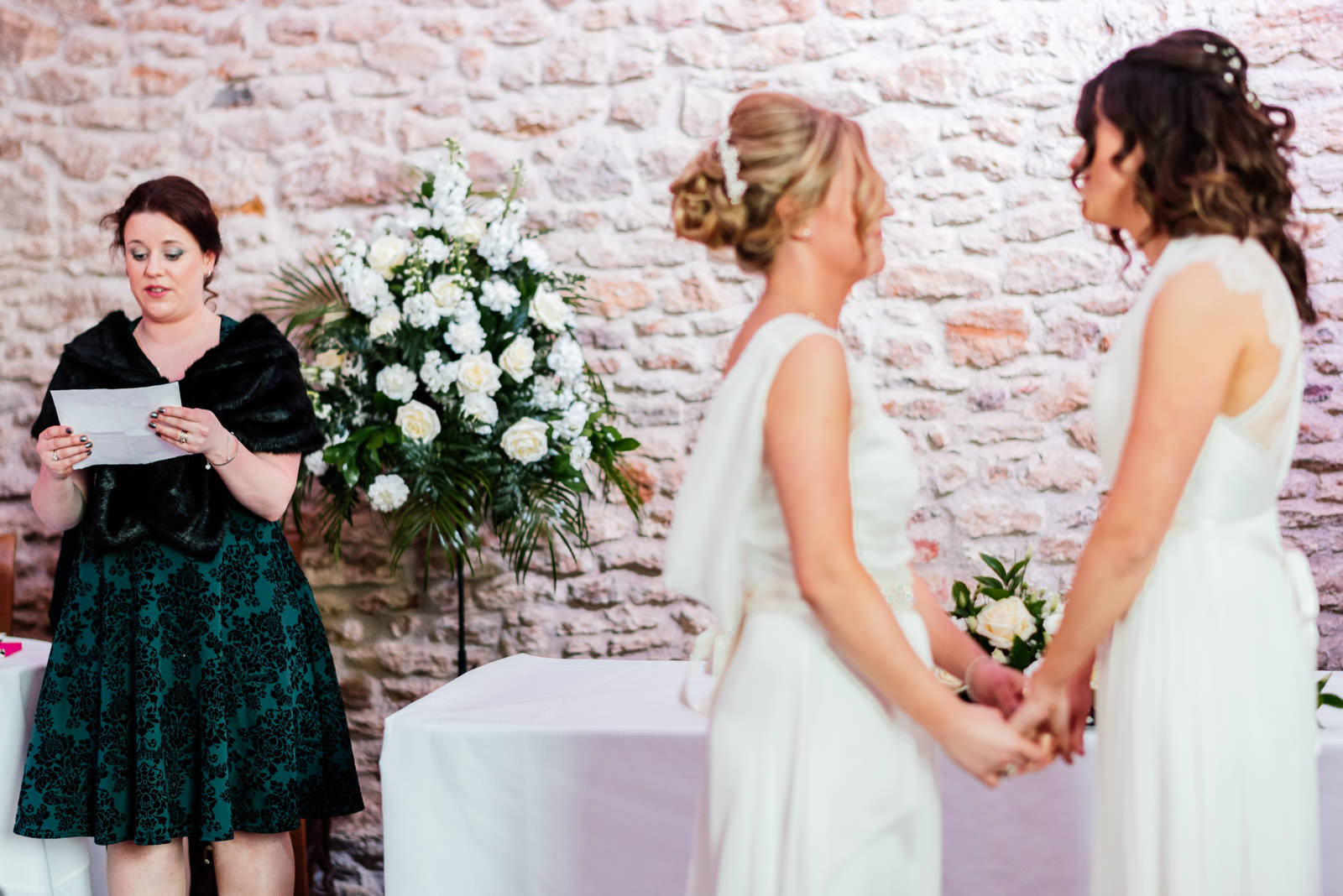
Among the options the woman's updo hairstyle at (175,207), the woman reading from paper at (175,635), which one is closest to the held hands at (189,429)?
the woman reading from paper at (175,635)

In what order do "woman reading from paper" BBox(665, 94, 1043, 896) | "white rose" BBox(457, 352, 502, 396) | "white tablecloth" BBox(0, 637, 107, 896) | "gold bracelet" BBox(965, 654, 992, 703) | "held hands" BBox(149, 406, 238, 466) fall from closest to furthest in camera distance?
1. "woman reading from paper" BBox(665, 94, 1043, 896)
2. "gold bracelet" BBox(965, 654, 992, 703)
3. "held hands" BBox(149, 406, 238, 466)
4. "white tablecloth" BBox(0, 637, 107, 896)
5. "white rose" BBox(457, 352, 502, 396)

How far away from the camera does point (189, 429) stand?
→ 209cm

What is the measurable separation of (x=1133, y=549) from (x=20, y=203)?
3.50 meters

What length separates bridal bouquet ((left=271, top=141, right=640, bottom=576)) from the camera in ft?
8.73

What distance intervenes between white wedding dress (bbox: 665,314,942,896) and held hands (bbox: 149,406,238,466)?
1.20 metres

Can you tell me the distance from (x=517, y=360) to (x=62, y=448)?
1003mm

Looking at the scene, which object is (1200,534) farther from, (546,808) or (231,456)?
(231,456)

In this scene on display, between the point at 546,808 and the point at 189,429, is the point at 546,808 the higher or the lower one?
the lower one

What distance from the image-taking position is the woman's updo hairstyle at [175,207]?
2266mm

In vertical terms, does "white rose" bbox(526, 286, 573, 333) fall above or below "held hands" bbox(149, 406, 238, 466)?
above

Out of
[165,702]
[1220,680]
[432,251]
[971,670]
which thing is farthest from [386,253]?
[1220,680]

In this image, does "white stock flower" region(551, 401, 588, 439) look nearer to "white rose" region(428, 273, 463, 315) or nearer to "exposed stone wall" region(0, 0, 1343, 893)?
"white rose" region(428, 273, 463, 315)

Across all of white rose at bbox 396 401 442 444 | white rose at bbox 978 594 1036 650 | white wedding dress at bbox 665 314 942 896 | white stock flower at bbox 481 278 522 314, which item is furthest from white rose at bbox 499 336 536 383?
white wedding dress at bbox 665 314 942 896

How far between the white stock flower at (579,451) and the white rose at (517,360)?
0.22 metres
